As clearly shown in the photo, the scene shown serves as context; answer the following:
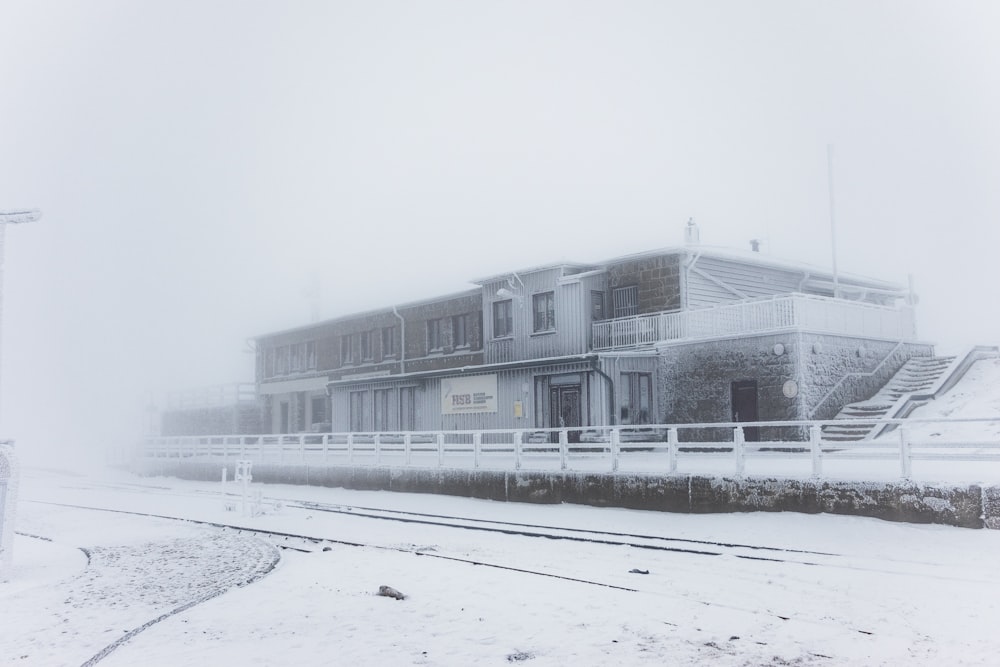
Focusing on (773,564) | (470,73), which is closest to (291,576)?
(773,564)

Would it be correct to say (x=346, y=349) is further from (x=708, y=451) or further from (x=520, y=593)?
(x=520, y=593)

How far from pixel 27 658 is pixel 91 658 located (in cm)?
56

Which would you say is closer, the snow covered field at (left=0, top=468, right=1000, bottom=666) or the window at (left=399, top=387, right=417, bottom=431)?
the snow covered field at (left=0, top=468, right=1000, bottom=666)

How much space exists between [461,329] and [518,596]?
2410 cm

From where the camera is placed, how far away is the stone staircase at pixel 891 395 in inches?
848

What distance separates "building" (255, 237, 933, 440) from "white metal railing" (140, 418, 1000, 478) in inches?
22.3

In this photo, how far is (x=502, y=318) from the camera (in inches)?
1189

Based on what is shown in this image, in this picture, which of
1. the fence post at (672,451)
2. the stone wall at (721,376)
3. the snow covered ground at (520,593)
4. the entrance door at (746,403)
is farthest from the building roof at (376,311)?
the snow covered ground at (520,593)

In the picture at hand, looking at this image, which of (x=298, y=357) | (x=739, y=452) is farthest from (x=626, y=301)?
(x=298, y=357)

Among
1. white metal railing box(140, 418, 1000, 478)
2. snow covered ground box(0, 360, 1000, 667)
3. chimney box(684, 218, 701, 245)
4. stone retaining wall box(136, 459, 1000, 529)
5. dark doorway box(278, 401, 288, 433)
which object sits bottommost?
snow covered ground box(0, 360, 1000, 667)

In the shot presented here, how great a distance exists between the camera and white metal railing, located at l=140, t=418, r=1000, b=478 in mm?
14477

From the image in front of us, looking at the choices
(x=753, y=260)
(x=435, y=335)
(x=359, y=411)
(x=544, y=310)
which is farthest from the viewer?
(x=359, y=411)

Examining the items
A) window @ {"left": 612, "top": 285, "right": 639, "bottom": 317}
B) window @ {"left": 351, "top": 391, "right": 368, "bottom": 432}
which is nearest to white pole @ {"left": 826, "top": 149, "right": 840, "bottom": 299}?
window @ {"left": 612, "top": 285, "right": 639, "bottom": 317}

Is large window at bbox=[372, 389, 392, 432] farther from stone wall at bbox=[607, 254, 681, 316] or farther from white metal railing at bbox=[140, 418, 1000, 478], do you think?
stone wall at bbox=[607, 254, 681, 316]
